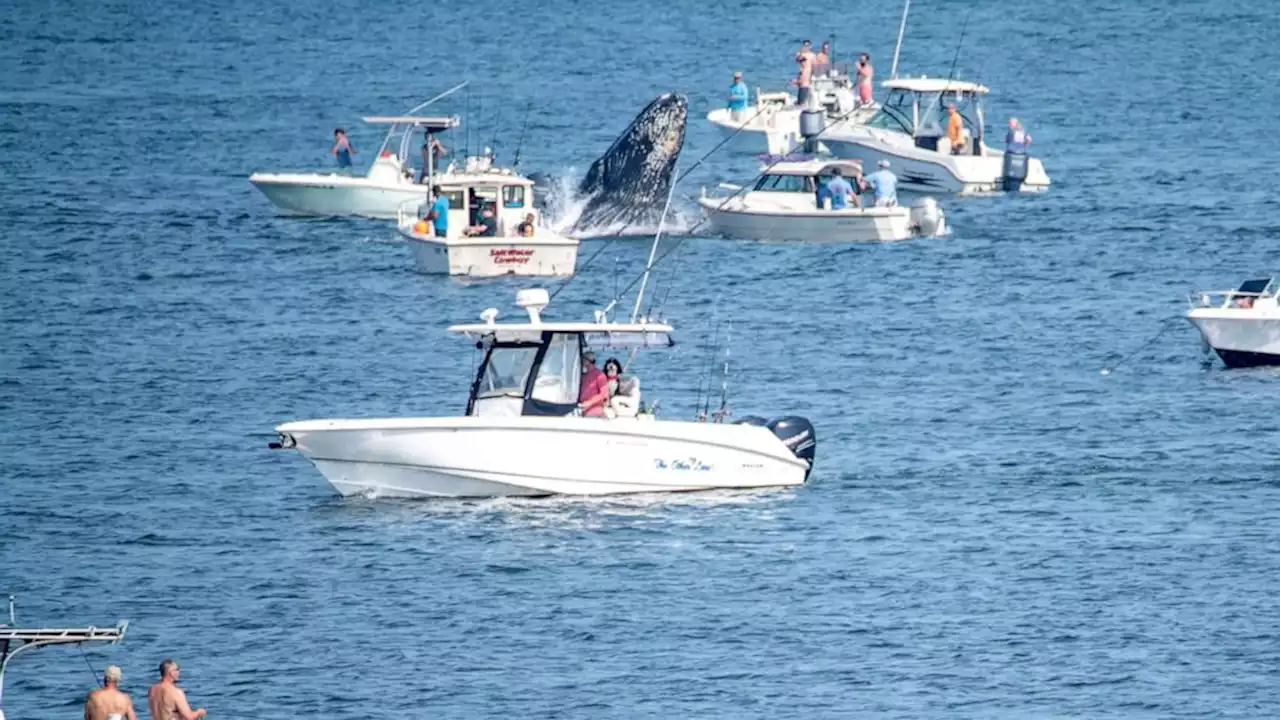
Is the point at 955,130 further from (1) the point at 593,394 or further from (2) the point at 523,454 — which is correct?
(2) the point at 523,454

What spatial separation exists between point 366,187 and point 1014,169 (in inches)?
549

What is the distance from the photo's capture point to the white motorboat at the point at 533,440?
3809cm

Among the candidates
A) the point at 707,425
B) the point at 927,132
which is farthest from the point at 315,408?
the point at 927,132

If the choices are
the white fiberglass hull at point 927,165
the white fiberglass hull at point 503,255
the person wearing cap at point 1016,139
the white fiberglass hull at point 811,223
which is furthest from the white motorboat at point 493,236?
the person wearing cap at point 1016,139

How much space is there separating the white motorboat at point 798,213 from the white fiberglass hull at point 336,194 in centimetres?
600

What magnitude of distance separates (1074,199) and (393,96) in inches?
1373

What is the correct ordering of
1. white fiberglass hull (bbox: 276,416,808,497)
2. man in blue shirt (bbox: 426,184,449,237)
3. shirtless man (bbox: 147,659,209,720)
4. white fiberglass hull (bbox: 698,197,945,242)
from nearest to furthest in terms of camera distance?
shirtless man (bbox: 147,659,209,720) < white fiberglass hull (bbox: 276,416,808,497) < man in blue shirt (bbox: 426,184,449,237) < white fiberglass hull (bbox: 698,197,945,242)

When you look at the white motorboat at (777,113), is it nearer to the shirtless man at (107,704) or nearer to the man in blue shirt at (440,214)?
the man in blue shirt at (440,214)

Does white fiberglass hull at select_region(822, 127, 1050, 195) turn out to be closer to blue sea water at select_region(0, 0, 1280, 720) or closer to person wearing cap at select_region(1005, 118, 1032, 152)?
person wearing cap at select_region(1005, 118, 1032, 152)

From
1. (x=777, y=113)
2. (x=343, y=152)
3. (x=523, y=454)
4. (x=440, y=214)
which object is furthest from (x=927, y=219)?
(x=523, y=454)

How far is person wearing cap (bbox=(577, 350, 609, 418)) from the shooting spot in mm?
38594

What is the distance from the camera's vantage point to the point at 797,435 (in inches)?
1570

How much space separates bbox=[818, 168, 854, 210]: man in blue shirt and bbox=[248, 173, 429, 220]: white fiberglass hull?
7.67 meters

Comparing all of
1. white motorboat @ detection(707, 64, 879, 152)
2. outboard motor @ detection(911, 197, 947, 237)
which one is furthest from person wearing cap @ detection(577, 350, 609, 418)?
white motorboat @ detection(707, 64, 879, 152)
